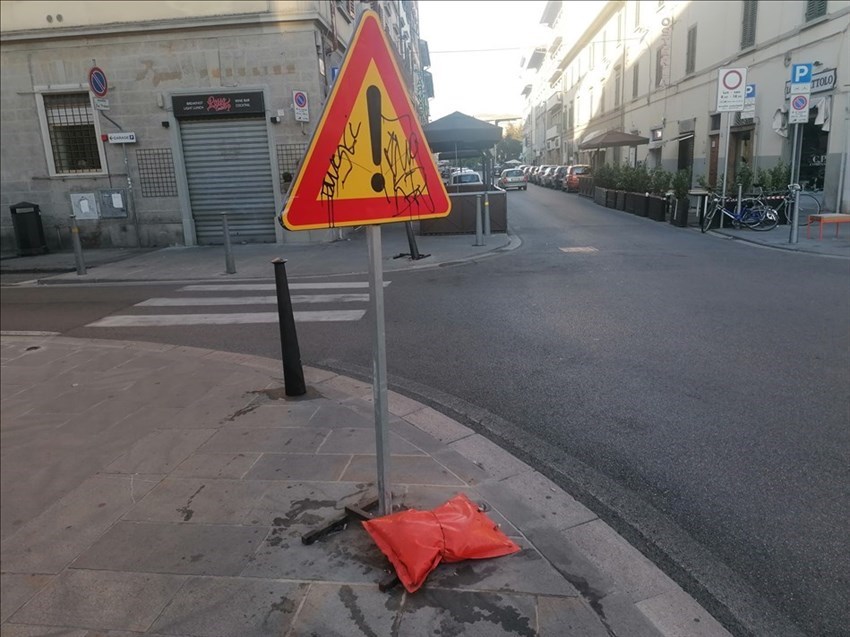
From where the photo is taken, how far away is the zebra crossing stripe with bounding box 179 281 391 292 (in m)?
10.2

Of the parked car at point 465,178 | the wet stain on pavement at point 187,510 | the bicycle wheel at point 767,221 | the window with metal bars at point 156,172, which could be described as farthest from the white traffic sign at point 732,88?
the wet stain on pavement at point 187,510

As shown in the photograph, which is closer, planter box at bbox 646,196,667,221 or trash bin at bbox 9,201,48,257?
trash bin at bbox 9,201,48,257

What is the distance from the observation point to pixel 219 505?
3.37 meters

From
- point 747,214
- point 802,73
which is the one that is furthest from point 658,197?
point 802,73

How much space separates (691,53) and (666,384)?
2672 cm

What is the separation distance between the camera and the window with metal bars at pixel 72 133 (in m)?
16.1

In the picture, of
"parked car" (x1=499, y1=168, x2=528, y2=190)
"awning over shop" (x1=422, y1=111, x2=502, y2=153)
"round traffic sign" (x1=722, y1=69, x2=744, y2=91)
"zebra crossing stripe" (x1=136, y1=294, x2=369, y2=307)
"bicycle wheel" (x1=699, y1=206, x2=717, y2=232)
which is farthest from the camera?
"parked car" (x1=499, y1=168, x2=528, y2=190)

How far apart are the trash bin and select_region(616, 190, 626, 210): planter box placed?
17.5 m

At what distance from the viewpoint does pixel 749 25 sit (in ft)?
73.5

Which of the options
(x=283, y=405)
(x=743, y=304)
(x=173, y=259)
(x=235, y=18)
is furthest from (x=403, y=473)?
(x=235, y=18)

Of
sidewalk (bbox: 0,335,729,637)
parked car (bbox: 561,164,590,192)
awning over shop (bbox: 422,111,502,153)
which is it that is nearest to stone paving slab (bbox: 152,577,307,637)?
sidewalk (bbox: 0,335,729,637)

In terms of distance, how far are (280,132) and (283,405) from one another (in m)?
12.2

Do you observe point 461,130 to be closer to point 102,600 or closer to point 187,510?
point 187,510

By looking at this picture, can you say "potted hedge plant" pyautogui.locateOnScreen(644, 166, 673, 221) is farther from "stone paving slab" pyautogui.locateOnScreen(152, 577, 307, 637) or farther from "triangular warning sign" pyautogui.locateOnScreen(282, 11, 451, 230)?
"stone paving slab" pyautogui.locateOnScreen(152, 577, 307, 637)
